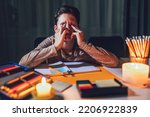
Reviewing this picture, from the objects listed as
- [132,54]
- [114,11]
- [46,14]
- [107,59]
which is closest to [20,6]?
[46,14]

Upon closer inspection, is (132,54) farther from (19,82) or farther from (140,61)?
(19,82)

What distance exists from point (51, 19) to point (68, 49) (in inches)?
41.5

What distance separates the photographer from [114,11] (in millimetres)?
2486

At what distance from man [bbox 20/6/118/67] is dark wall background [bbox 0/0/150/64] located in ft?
3.25

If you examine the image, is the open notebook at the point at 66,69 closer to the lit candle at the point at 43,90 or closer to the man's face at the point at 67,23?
the man's face at the point at 67,23

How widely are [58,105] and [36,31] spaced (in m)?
1.72

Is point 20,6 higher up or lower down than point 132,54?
higher up

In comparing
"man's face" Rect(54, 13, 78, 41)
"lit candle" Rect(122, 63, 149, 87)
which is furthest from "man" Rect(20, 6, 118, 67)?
"lit candle" Rect(122, 63, 149, 87)

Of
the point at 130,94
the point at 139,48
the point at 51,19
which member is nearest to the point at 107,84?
the point at 130,94

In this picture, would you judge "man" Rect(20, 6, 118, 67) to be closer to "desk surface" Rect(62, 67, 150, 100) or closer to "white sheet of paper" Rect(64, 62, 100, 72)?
"white sheet of paper" Rect(64, 62, 100, 72)

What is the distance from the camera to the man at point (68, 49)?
1.32 m

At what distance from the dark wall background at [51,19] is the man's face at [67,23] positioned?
3.40 ft

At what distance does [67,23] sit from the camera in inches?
55.1

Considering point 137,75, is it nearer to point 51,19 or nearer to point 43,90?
point 43,90
